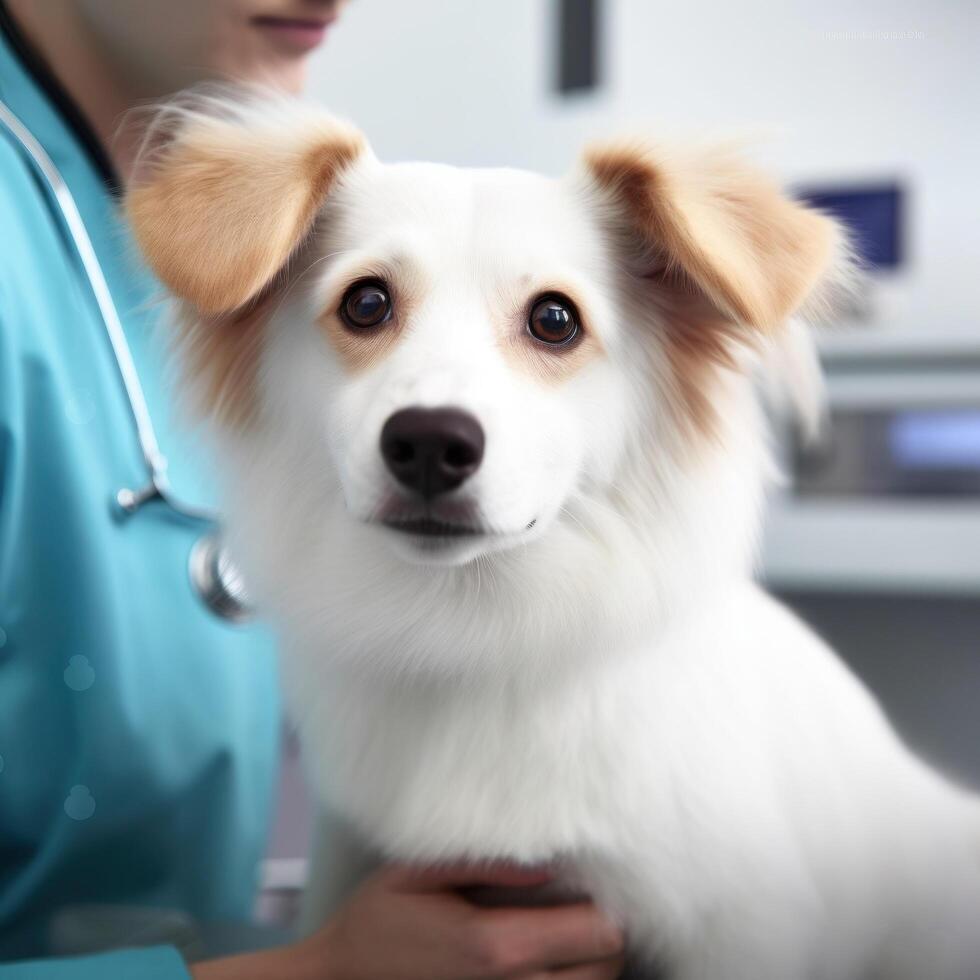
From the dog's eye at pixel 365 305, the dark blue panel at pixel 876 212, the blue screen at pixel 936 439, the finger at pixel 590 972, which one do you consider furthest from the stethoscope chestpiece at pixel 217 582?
the dark blue panel at pixel 876 212

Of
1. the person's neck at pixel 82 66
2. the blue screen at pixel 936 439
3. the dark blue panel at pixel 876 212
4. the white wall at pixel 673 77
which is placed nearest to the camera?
the white wall at pixel 673 77

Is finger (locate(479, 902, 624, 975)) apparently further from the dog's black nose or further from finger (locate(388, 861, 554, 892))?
the dog's black nose

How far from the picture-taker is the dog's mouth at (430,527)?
47cm

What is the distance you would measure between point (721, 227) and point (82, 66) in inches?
23.8

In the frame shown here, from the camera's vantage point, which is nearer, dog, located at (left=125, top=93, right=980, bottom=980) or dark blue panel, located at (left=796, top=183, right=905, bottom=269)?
dog, located at (left=125, top=93, right=980, bottom=980)

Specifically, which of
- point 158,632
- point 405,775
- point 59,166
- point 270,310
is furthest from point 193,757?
point 59,166

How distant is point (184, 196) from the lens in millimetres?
540

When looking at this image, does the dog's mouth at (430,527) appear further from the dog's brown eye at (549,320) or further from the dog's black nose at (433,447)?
the dog's brown eye at (549,320)

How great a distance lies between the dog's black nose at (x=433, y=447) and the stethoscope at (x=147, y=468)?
0.29m

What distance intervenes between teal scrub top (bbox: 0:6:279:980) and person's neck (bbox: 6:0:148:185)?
0.08ft

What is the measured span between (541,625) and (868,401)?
0.72 meters

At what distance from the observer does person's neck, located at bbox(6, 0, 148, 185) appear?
79 centimetres

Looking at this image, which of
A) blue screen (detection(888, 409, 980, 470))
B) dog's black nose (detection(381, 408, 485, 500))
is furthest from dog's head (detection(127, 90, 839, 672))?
blue screen (detection(888, 409, 980, 470))

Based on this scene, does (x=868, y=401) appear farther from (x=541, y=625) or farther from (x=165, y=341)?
(x=165, y=341)
